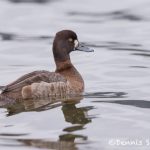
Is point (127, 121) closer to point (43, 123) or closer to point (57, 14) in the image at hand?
point (43, 123)

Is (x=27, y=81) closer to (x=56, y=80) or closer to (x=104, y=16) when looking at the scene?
(x=56, y=80)

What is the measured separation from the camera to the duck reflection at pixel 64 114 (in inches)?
376

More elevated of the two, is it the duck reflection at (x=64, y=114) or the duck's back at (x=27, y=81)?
the duck's back at (x=27, y=81)

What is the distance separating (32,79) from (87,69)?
2.50 m

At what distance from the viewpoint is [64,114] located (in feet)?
36.9

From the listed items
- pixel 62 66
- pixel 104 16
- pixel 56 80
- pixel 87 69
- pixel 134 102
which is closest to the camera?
pixel 134 102

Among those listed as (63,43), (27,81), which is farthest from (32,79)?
(63,43)

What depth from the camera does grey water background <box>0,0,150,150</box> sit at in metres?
9.92

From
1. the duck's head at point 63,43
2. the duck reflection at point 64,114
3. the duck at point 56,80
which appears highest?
the duck's head at point 63,43

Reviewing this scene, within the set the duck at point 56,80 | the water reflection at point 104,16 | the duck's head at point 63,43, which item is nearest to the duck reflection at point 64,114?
the duck at point 56,80

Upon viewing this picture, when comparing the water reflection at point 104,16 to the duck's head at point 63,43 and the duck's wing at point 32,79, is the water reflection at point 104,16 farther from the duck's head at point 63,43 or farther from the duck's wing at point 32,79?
the duck's wing at point 32,79

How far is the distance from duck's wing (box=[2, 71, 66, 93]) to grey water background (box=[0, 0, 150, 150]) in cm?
28

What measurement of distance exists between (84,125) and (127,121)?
21.6 inches

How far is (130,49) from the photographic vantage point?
16031mm
